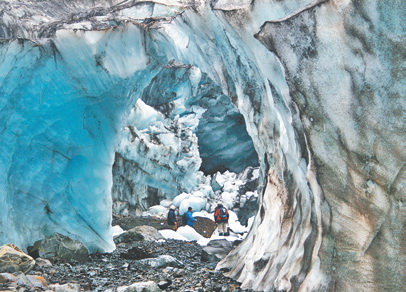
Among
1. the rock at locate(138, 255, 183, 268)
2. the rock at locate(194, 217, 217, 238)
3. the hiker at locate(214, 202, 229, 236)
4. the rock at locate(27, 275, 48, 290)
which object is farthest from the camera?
the rock at locate(194, 217, 217, 238)

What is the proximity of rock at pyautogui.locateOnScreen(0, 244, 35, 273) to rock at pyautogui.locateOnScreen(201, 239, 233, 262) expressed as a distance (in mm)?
3586

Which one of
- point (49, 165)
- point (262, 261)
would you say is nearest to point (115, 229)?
point (49, 165)

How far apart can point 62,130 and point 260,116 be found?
4392 mm

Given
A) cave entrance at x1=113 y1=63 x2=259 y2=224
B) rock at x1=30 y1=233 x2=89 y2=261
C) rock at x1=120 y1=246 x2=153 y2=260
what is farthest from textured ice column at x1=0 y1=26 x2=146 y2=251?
cave entrance at x1=113 y1=63 x2=259 y2=224

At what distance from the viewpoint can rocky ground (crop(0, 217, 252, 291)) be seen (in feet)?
21.3

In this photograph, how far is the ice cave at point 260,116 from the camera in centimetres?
444

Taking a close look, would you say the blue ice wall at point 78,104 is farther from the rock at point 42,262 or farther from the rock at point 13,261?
the rock at point 13,261

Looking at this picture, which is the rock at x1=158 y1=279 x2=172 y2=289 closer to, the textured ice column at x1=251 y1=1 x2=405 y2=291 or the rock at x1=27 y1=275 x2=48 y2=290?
the rock at x1=27 y1=275 x2=48 y2=290

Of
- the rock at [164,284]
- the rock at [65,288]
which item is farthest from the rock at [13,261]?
the rock at [164,284]

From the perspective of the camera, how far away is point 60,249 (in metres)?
9.27

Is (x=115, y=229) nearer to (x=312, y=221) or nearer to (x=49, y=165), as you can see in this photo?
(x=49, y=165)

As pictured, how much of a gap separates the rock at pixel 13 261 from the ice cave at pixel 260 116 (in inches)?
60.3

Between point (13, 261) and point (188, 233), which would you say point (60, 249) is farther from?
point (188, 233)

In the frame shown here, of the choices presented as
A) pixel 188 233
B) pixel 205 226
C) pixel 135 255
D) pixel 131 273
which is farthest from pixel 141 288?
pixel 205 226
